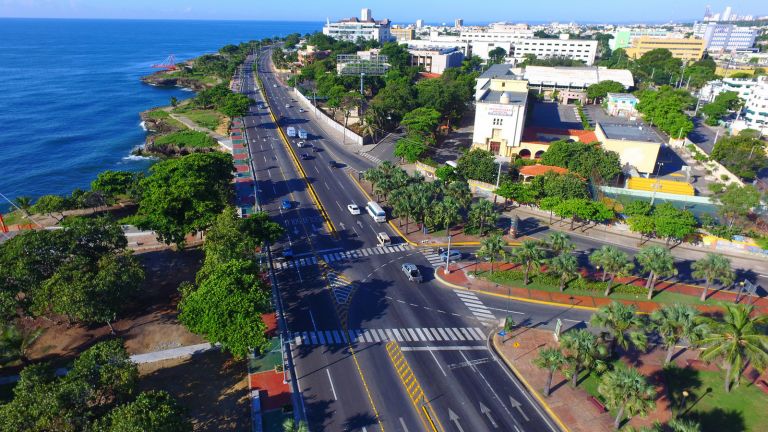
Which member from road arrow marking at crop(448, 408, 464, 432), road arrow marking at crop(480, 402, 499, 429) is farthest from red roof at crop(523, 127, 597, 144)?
road arrow marking at crop(448, 408, 464, 432)

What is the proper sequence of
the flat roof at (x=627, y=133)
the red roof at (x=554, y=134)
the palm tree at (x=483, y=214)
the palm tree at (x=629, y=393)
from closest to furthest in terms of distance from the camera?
the palm tree at (x=629, y=393), the palm tree at (x=483, y=214), the flat roof at (x=627, y=133), the red roof at (x=554, y=134)

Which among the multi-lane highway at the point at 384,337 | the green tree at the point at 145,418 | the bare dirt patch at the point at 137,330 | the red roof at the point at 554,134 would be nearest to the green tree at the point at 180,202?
the bare dirt patch at the point at 137,330

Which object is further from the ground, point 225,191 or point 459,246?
point 225,191

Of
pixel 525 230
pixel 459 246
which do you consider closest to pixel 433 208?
pixel 459 246

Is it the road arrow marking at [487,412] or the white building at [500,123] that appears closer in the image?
the road arrow marking at [487,412]

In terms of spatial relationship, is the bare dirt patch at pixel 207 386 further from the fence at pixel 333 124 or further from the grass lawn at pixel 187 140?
the fence at pixel 333 124

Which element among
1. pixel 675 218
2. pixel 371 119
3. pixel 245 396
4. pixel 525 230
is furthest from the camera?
pixel 371 119

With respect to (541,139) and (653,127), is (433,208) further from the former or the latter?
(653,127)
